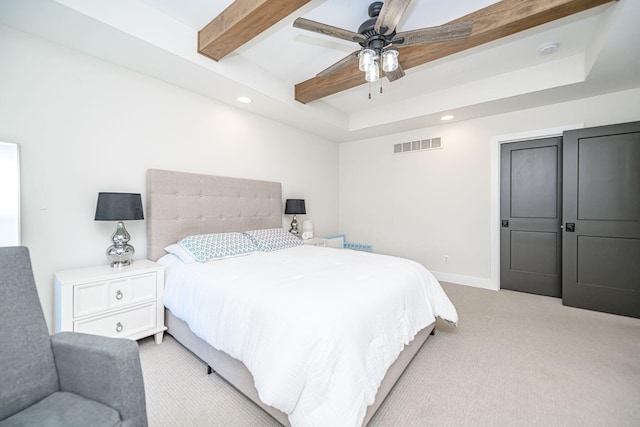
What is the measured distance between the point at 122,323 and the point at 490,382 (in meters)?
2.75

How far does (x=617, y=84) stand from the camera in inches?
113

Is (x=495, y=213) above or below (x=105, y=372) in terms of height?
above

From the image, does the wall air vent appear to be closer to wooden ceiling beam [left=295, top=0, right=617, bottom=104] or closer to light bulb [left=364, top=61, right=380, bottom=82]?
wooden ceiling beam [left=295, top=0, right=617, bottom=104]

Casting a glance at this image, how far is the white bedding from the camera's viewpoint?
3.99 feet

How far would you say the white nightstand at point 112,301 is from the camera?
190 centimetres

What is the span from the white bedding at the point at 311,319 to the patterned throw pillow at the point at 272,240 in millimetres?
611

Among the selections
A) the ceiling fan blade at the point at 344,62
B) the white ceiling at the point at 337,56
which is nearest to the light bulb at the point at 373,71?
the ceiling fan blade at the point at 344,62

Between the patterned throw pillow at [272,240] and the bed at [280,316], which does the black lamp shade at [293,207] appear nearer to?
the patterned throw pillow at [272,240]

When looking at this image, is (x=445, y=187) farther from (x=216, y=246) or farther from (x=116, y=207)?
(x=116, y=207)

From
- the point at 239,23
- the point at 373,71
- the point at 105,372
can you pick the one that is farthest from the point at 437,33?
the point at 105,372

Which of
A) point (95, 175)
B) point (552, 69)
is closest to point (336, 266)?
point (95, 175)

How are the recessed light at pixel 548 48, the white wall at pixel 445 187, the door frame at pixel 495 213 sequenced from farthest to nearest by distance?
the door frame at pixel 495 213, the white wall at pixel 445 187, the recessed light at pixel 548 48

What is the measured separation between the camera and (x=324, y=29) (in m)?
1.82

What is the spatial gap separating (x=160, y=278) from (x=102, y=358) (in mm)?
1398
